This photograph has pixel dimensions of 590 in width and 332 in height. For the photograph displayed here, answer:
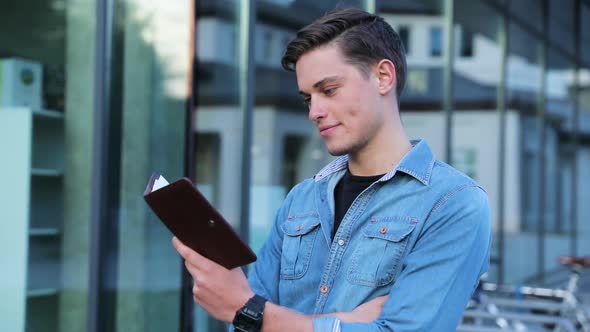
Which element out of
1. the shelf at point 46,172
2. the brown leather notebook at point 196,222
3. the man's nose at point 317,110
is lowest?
the brown leather notebook at point 196,222

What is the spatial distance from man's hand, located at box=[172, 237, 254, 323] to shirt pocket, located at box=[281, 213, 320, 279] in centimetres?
25

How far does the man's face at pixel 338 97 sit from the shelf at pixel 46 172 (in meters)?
3.33

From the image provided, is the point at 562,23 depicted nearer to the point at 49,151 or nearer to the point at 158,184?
the point at 49,151

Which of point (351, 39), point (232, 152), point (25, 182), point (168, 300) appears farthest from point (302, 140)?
point (351, 39)

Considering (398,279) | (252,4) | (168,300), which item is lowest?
(168,300)

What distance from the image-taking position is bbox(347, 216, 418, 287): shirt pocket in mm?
1582

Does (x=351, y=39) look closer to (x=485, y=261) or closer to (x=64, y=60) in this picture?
(x=485, y=261)

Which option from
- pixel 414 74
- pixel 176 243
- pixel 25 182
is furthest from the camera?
pixel 414 74

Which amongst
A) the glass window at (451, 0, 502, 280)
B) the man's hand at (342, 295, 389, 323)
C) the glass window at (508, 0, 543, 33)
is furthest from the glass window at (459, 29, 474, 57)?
the man's hand at (342, 295, 389, 323)

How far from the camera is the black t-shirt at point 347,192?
1.72 meters

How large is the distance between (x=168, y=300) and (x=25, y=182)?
3.56ft

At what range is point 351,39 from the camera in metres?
1.64

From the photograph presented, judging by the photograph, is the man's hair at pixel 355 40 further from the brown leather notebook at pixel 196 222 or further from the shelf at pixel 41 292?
the shelf at pixel 41 292

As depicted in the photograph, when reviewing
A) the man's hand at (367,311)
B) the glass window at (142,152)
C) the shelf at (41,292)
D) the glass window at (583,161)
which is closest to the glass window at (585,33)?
the glass window at (583,161)
